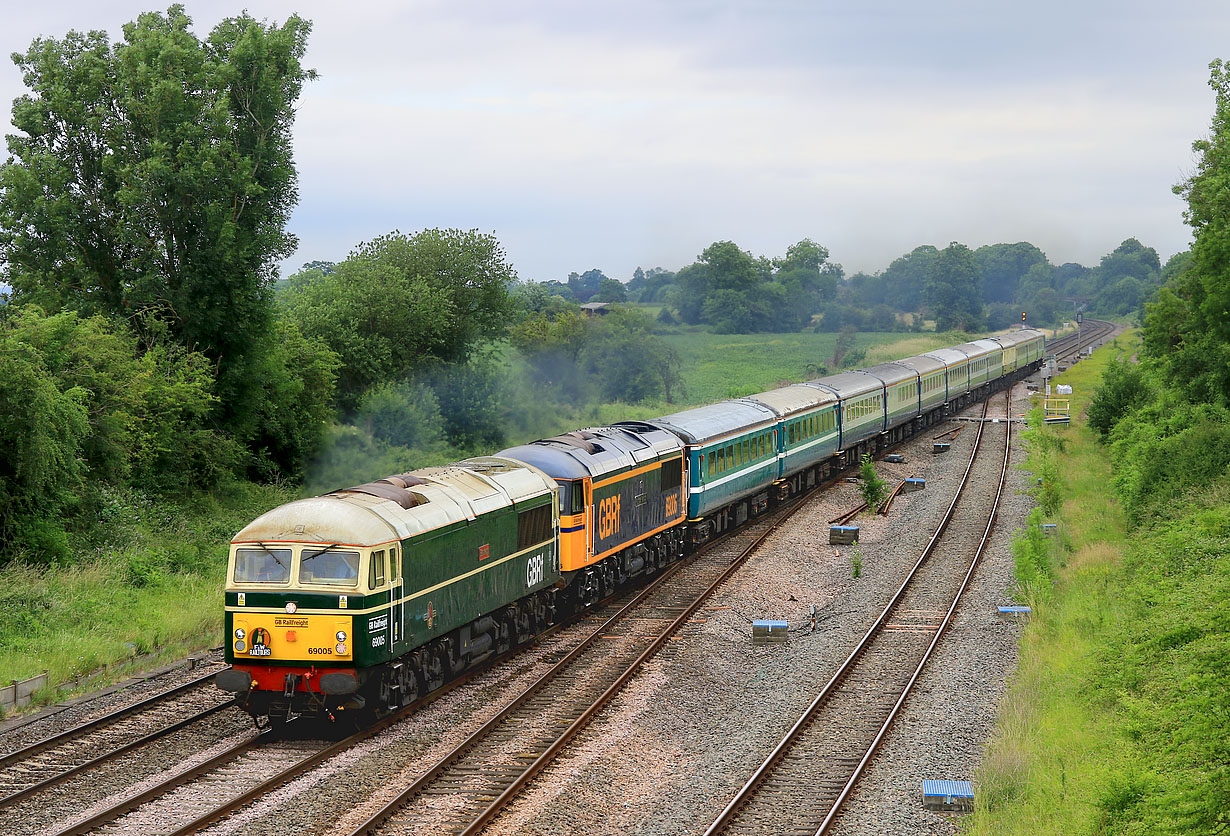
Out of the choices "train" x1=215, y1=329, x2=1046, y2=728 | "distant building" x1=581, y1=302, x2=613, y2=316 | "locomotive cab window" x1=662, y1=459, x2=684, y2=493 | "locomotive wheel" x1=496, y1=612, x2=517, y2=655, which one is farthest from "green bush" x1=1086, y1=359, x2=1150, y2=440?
"locomotive wheel" x1=496, y1=612, x2=517, y2=655

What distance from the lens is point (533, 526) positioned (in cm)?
2053

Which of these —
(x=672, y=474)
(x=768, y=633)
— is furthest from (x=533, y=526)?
(x=672, y=474)

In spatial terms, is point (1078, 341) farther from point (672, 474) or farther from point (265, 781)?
point (265, 781)

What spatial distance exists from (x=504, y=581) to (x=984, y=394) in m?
55.3

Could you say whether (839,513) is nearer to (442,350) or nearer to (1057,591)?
(1057,591)

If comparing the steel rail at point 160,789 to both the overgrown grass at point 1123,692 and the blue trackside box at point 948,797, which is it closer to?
the blue trackside box at point 948,797

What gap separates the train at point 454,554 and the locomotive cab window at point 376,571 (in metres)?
0.02

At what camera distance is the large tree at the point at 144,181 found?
31969 mm

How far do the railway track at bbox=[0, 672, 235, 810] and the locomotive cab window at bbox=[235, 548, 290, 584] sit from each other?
2.59 m

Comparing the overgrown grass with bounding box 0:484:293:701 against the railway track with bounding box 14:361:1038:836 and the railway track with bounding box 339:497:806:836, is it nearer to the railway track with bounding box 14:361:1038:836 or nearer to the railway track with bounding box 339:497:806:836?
the railway track with bounding box 14:361:1038:836

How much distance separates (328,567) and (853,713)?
7939 millimetres

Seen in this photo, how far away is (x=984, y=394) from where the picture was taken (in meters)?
69.2

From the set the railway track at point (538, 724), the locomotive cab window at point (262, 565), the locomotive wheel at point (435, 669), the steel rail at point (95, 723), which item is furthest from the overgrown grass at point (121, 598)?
the railway track at point (538, 724)

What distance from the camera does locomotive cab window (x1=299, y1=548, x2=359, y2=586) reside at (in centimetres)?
1548
